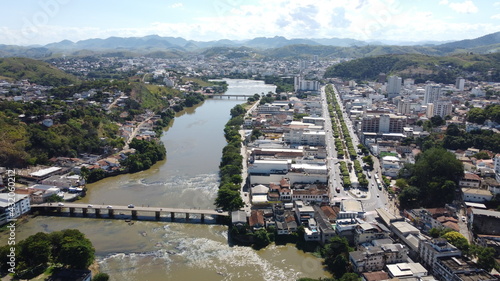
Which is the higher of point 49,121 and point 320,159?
point 49,121

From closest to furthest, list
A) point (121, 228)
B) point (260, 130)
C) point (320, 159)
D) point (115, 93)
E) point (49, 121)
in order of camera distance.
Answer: point (121, 228) < point (320, 159) < point (49, 121) < point (260, 130) < point (115, 93)

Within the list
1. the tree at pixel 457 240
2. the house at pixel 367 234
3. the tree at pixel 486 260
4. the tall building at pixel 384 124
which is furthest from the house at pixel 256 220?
the tall building at pixel 384 124

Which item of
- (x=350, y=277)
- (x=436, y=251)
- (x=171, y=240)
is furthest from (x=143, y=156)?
(x=436, y=251)

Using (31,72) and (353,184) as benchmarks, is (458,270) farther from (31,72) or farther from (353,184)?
(31,72)

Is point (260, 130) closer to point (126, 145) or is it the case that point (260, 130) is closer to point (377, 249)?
point (126, 145)

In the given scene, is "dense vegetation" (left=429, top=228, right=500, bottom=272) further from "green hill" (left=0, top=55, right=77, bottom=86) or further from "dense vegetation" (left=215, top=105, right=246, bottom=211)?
"green hill" (left=0, top=55, right=77, bottom=86)

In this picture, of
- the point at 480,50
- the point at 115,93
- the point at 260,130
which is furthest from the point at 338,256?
the point at 480,50

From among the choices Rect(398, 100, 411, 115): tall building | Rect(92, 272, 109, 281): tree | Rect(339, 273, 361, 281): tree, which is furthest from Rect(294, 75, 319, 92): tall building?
Rect(92, 272, 109, 281): tree
